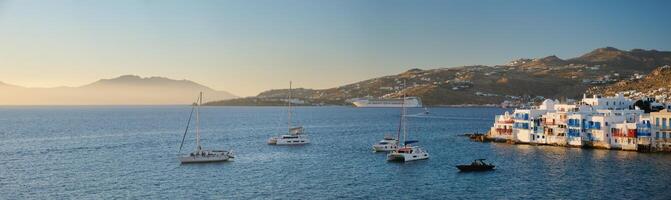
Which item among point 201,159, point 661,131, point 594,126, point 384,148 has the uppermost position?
point 594,126

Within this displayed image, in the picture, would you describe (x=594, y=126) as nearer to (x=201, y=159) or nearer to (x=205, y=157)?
(x=205, y=157)

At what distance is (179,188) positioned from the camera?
5012cm

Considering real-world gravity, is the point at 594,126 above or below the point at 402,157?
above

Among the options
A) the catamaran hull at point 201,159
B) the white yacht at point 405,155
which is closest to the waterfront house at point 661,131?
the white yacht at point 405,155

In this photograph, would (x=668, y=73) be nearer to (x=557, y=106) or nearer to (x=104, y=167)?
(x=557, y=106)

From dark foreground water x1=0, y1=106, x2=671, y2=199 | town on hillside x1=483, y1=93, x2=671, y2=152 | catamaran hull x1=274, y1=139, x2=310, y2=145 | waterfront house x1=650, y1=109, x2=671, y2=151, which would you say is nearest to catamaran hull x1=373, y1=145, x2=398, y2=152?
dark foreground water x1=0, y1=106, x2=671, y2=199

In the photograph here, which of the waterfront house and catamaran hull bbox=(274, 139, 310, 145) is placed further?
catamaran hull bbox=(274, 139, 310, 145)

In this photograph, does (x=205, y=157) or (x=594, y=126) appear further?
(x=594, y=126)

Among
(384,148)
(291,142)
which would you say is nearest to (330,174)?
(384,148)

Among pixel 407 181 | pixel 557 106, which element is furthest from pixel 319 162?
pixel 557 106

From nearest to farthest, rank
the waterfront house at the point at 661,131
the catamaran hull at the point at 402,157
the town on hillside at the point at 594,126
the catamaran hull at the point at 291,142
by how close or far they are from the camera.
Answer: the catamaran hull at the point at 402,157, the waterfront house at the point at 661,131, the town on hillside at the point at 594,126, the catamaran hull at the point at 291,142

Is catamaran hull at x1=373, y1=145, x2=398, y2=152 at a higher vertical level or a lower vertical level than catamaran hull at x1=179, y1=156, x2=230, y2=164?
higher

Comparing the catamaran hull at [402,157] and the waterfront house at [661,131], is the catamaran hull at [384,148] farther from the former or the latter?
the waterfront house at [661,131]

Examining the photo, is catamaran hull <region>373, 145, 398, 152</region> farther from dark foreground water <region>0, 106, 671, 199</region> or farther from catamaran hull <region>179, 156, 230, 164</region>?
catamaran hull <region>179, 156, 230, 164</region>
